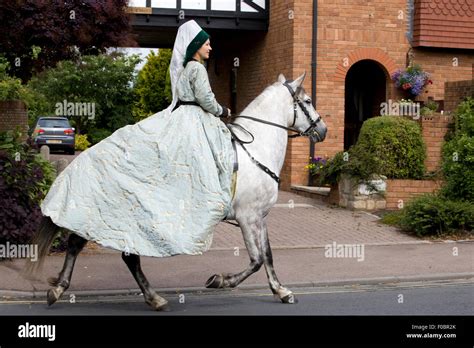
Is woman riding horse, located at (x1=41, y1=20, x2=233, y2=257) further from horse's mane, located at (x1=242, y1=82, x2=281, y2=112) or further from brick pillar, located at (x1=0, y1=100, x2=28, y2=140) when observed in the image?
brick pillar, located at (x1=0, y1=100, x2=28, y2=140)

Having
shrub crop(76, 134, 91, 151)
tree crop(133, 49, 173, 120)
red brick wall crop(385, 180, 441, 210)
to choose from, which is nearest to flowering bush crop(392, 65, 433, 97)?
red brick wall crop(385, 180, 441, 210)

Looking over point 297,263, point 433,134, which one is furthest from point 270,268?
point 433,134

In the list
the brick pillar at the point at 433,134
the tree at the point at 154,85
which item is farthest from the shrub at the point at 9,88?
the tree at the point at 154,85

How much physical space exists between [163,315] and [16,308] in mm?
1594

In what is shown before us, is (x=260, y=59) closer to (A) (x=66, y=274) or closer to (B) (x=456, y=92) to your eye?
(B) (x=456, y=92)

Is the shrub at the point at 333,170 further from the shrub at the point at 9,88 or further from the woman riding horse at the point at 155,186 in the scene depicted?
the shrub at the point at 9,88

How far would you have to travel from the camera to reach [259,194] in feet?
24.7

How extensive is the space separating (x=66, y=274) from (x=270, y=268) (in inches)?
81.1

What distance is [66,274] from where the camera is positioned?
7.31 m

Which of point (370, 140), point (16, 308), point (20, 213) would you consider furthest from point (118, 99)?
point (16, 308)

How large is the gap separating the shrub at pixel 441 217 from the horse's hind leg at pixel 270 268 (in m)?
5.47

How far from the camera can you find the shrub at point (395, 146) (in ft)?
50.3

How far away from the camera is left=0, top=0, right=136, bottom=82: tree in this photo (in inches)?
456

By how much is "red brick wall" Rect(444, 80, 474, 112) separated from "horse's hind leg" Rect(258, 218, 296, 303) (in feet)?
27.9
